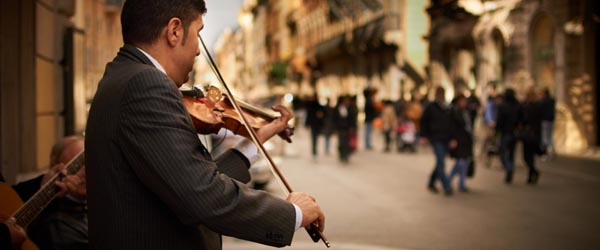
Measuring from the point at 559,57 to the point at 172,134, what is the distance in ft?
73.3

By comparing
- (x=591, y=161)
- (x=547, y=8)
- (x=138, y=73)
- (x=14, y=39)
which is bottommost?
(x=591, y=161)

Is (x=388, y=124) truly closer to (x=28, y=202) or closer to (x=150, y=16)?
(x=28, y=202)

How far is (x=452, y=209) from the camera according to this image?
10820 millimetres

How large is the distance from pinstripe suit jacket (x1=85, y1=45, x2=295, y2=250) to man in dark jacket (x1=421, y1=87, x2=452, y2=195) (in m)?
10.6

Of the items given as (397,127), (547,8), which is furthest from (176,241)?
(547,8)

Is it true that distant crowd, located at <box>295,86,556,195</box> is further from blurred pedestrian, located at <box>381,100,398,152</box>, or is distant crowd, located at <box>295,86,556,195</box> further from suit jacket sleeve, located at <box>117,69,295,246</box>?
suit jacket sleeve, located at <box>117,69,295,246</box>

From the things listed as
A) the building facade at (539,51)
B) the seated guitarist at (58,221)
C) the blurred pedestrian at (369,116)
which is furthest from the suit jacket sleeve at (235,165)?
the blurred pedestrian at (369,116)

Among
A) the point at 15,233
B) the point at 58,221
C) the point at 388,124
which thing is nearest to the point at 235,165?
the point at 15,233

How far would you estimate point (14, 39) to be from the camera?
6.64 metres

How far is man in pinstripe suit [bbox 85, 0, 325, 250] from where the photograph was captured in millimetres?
2240

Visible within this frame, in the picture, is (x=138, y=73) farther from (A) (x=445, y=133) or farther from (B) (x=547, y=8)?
(B) (x=547, y=8)

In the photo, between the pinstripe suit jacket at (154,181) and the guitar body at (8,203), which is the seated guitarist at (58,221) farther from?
the pinstripe suit jacket at (154,181)

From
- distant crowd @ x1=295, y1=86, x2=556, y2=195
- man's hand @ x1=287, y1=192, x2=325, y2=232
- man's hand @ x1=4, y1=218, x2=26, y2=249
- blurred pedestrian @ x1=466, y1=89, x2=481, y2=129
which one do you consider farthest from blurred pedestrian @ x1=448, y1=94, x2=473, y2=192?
blurred pedestrian @ x1=466, y1=89, x2=481, y2=129

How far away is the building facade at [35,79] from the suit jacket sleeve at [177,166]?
10.9 ft
